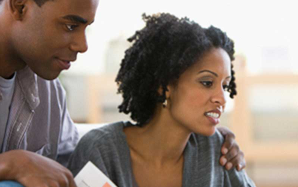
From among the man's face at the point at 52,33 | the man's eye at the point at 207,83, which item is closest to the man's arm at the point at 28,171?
the man's face at the point at 52,33

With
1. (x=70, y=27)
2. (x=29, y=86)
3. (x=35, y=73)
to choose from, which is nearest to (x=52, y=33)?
(x=70, y=27)

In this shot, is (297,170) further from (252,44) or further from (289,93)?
(252,44)

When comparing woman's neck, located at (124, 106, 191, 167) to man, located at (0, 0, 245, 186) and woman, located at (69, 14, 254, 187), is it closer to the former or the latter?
woman, located at (69, 14, 254, 187)

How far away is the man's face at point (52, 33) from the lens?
1299 mm

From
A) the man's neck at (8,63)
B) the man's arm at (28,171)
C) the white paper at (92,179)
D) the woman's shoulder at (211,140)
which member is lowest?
the white paper at (92,179)

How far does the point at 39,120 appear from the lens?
5.50 ft

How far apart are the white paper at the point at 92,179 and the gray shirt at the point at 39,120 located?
0.29 m

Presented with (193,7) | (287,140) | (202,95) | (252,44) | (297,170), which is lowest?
(297,170)

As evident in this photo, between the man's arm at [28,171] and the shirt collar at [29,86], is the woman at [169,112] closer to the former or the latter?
the shirt collar at [29,86]

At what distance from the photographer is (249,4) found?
4.87 m

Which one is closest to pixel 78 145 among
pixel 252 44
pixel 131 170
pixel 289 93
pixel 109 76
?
pixel 131 170

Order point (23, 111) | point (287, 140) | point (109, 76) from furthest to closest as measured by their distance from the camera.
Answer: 1. point (109, 76)
2. point (287, 140)
3. point (23, 111)

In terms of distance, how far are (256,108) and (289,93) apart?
35 centimetres

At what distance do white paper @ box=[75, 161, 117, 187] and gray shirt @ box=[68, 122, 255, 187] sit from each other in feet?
0.62
